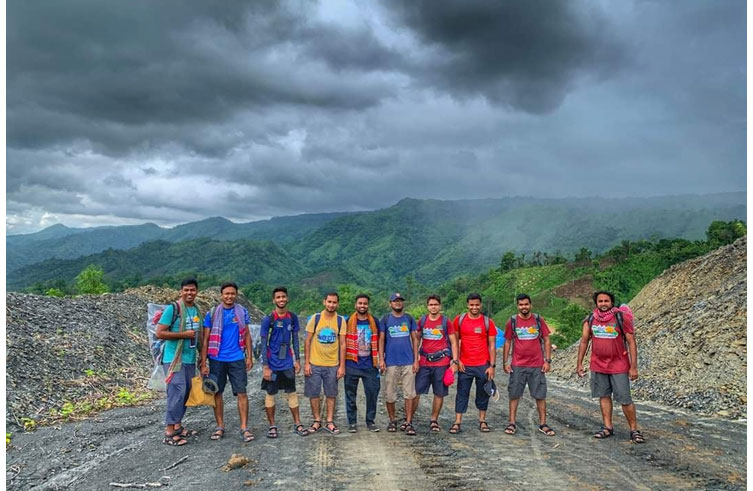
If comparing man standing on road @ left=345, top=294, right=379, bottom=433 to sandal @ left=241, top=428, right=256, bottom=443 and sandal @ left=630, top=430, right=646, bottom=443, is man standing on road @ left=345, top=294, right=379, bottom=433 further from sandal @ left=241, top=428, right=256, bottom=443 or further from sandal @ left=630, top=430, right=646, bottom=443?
sandal @ left=630, top=430, right=646, bottom=443

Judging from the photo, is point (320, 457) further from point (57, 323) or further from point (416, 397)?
point (57, 323)

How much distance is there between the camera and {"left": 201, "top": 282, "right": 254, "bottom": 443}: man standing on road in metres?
7.00

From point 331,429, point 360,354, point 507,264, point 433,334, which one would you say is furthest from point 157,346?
point 507,264

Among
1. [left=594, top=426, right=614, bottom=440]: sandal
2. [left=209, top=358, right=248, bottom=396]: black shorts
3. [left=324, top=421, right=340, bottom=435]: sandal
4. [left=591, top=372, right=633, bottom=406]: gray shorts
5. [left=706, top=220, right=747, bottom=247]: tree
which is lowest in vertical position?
[left=594, top=426, right=614, bottom=440]: sandal

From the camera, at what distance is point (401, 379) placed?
7.61 meters

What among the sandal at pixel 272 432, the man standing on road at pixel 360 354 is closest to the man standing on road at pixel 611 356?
the man standing on road at pixel 360 354

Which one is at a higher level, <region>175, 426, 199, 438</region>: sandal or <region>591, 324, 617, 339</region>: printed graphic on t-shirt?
<region>591, 324, 617, 339</region>: printed graphic on t-shirt

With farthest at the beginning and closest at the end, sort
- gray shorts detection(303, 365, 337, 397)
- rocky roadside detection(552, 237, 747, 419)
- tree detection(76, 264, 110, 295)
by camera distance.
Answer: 1. tree detection(76, 264, 110, 295)
2. rocky roadside detection(552, 237, 747, 419)
3. gray shorts detection(303, 365, 337, 397)

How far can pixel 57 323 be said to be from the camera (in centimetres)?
1478

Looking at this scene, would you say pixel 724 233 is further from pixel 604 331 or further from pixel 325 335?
pixel 325 335

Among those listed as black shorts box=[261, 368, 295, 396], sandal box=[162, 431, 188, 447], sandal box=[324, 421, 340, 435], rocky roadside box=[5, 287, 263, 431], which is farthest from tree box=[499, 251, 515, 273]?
sandal box=[162, 431, 188, 447]

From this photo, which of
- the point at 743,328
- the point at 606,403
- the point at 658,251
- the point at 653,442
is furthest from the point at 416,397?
the point at 658,251

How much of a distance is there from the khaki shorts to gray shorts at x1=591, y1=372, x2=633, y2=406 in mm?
2613

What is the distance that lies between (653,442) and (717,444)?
95 cm
